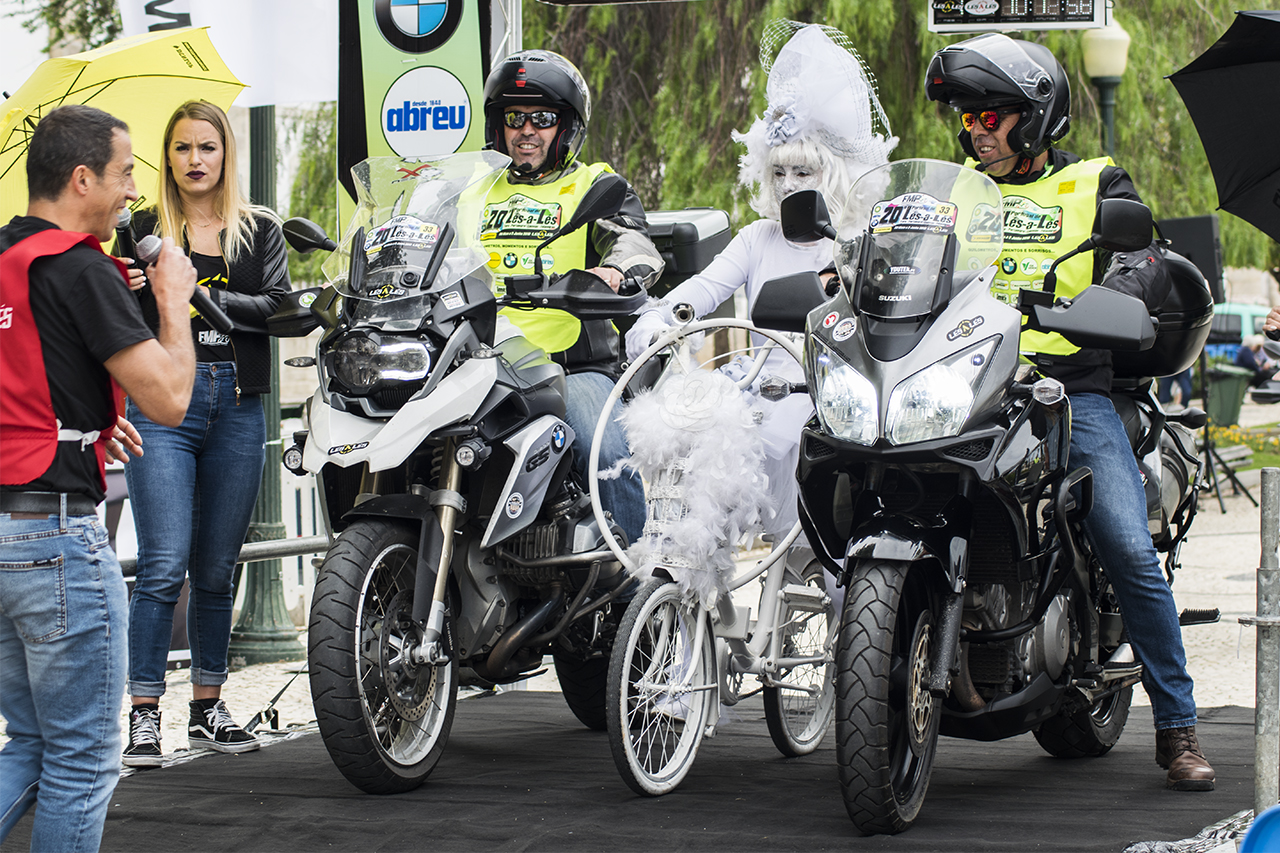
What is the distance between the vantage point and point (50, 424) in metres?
3.27

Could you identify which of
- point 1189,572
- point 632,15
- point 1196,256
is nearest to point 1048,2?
point 1196,256

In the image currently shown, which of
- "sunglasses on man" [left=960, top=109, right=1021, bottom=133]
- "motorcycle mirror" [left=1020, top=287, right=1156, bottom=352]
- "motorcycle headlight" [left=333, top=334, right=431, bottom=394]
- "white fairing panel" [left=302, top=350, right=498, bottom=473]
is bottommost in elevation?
"white fairing panel" [left=302, top=350, right=498, bottom=473]

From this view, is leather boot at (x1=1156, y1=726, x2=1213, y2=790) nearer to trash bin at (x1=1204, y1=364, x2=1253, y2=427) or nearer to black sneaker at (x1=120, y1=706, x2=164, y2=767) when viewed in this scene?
black sneaker at (x1=120, y1=706, x2=164, y2=767)

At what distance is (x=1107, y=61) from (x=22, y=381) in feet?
41.2

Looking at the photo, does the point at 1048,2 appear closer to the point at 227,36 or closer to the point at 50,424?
the point at 227,36

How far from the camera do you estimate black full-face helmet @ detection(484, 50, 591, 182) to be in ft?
17.8

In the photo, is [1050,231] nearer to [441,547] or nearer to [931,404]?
[931,404]

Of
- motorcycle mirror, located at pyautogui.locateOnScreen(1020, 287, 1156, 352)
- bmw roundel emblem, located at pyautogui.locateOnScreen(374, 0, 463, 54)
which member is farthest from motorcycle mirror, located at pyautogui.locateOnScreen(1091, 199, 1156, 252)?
bmw roundel emblem, located at pyautogui.locateOnScreen(374, 0, 463, 54)

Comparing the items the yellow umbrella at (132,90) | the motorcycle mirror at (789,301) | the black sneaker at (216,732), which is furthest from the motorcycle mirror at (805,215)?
the black sneaker at (216,732)

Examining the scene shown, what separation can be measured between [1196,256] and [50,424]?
10421 mm

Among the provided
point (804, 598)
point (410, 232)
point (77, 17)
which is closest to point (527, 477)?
point (410, 232)

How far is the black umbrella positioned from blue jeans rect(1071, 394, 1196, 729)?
926 mm

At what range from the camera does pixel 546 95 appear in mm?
5418

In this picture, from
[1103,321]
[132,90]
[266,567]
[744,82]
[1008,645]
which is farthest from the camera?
[744,82]
